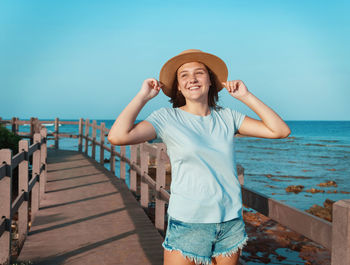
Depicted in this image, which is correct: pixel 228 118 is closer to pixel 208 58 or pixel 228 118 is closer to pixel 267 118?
pixel 267 118

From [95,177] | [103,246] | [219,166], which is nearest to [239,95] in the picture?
[219,166]

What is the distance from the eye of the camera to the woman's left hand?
2.07m

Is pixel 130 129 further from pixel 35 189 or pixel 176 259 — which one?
pixel 35 189

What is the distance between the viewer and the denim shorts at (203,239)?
1.70 meters

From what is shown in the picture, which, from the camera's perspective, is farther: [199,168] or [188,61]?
[188,61]

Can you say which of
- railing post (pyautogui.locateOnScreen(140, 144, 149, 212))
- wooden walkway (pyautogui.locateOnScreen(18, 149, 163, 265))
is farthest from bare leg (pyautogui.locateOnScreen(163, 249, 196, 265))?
railing post (pyautogui.locateOnScreen(140, 144, 149, 212))

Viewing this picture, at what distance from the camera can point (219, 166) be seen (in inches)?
69.0

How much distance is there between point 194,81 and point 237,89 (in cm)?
33

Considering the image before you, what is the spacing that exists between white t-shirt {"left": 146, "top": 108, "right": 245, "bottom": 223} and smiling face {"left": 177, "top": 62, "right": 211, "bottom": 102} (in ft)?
0.43

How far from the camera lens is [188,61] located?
2.05 metres

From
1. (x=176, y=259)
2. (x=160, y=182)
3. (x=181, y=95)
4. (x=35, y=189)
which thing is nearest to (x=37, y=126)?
(x=35, y=189)

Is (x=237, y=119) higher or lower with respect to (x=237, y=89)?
lower

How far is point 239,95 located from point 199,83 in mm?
285

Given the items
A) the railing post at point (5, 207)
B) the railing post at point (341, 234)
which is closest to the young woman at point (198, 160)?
the railing post at point (341, 234)
